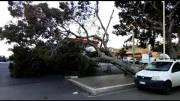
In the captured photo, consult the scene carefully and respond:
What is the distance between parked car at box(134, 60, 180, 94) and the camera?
13320 mm

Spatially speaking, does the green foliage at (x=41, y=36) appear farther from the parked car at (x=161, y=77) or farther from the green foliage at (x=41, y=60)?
the parked car at (x=161, y=77)

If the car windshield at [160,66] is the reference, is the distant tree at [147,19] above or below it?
above

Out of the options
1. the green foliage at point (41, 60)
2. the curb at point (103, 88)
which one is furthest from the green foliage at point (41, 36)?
the curb at point (103, 88)

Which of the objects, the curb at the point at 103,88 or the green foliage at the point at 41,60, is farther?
the green foliage at the point at 41,60

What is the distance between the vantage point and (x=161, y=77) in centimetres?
1341

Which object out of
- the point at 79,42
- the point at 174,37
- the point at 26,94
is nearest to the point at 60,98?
the point at 26,94

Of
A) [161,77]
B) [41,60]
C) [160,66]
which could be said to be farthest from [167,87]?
[41,60]

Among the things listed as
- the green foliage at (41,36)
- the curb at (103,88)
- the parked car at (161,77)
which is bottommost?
the curb at (103,88)

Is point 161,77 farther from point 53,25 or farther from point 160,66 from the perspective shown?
point 53,25

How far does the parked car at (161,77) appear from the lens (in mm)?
13320

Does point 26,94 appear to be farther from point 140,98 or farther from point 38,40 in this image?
point 38,40

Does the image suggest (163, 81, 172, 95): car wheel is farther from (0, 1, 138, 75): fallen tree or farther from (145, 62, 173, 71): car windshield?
(0, 1, 138, 75): fallen tree

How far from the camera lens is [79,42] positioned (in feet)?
68.9

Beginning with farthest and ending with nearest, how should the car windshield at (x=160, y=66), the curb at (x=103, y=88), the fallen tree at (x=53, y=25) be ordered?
the fallen tree at (x=53, y=25)
the car windshield at (x=160, y=66)
the curb at (x=103, y=88)
